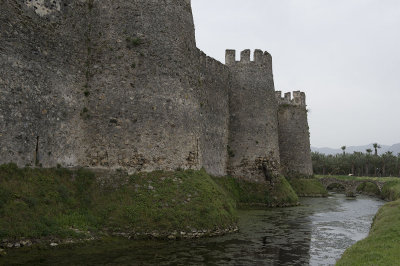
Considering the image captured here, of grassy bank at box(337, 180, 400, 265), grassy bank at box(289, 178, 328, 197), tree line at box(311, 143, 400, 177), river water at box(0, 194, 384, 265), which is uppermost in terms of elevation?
tree line at box(311, 143, 400, 177)

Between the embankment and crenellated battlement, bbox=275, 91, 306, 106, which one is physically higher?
crenellated battlement, bbox=275, 91, 306, 106

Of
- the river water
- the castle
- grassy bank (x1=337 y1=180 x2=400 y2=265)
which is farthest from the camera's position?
the castle

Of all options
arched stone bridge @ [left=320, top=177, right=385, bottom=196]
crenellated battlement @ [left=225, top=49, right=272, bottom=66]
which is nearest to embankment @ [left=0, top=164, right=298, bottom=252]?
crenellated battlement @ [left=225, top=49, right=272, bottom=66]

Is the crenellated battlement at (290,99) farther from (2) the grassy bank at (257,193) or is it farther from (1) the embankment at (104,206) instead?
(1) the embankment at (104,206)

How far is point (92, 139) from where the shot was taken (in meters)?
21.3

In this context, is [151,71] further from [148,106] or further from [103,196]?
[103,196]

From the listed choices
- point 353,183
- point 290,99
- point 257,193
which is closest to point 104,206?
point 257,193

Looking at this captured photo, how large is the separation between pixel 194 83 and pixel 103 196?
958cm

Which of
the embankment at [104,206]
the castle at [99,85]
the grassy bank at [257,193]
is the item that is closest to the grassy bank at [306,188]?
the grassy bank at [257,193]

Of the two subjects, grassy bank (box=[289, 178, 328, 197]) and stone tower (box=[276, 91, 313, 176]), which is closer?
grassy bank (box=[289, 178, 328, 197])

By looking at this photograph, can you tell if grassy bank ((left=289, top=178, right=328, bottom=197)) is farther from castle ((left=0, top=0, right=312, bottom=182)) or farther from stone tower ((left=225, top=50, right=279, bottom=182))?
castle ((left=0, top=0, right=312, bottom=182))

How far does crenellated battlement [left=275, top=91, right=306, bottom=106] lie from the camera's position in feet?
191

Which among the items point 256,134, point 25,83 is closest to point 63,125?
point 25,83

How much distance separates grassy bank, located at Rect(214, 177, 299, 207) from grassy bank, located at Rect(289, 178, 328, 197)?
15.6m
